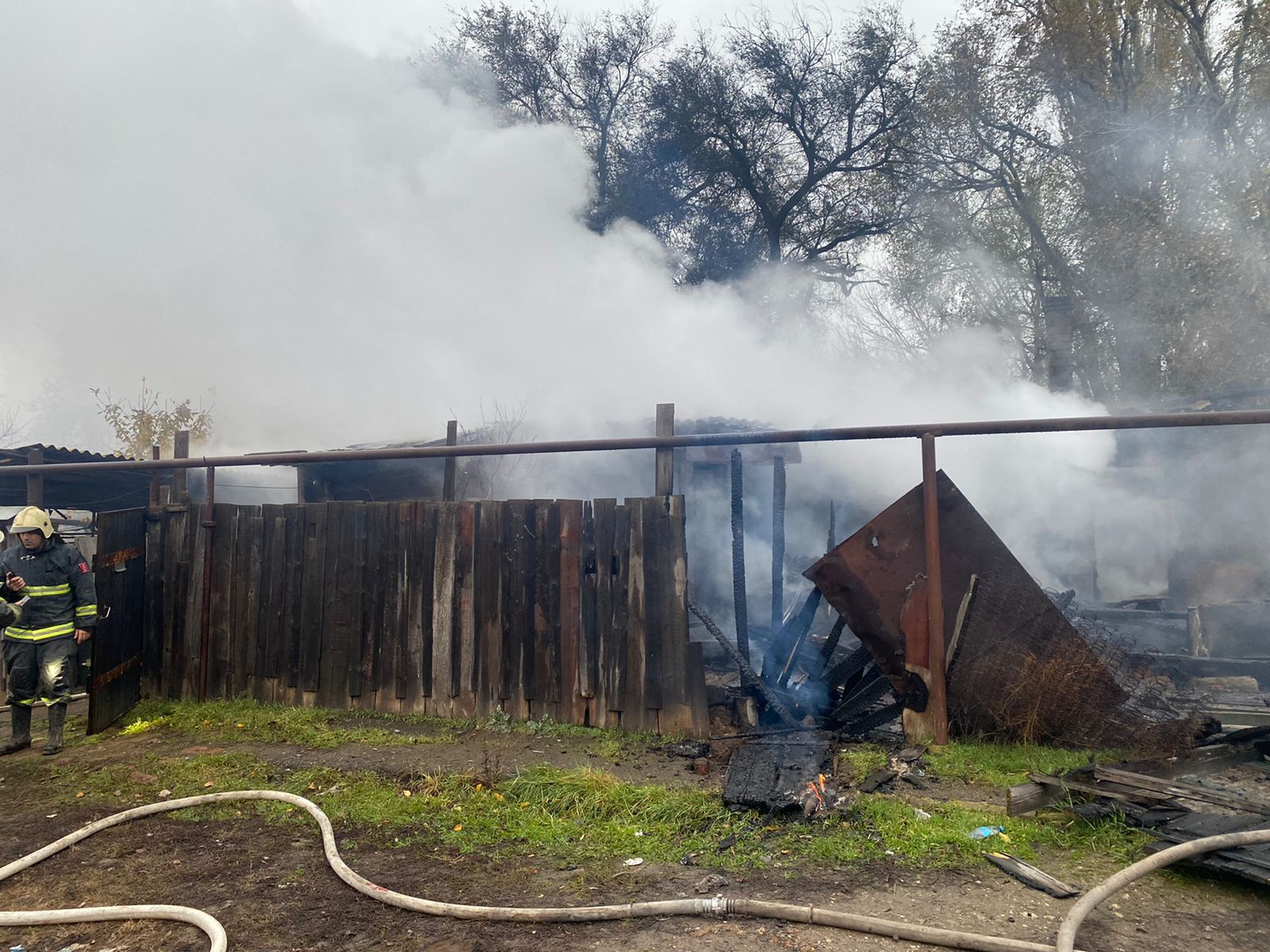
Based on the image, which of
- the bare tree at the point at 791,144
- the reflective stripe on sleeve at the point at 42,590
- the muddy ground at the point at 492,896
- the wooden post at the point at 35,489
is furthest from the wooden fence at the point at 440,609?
the bare tree at the point at 791,144

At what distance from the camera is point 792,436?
211 inches

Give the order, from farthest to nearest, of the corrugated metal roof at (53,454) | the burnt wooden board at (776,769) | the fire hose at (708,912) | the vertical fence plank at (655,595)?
the corrugated metal roof at (53,454) < the vertical fence plank at (655,595) < the burnt wooden board at (776,769) < the fire hose at (708,912)

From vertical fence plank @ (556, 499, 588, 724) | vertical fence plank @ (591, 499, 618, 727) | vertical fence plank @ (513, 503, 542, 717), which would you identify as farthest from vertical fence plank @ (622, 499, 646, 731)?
vertical fence plank @ (513, 503, 542, 717)

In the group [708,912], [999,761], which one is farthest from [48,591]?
[999,761]

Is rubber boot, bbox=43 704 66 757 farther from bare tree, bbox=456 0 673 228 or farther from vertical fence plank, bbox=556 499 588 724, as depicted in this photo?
bare tree, bbox=456 0 673 228

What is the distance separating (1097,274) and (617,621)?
17.5 meters

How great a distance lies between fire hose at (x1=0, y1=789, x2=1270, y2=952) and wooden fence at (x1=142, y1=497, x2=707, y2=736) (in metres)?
2.49

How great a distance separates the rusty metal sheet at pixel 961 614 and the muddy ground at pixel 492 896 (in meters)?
0.91

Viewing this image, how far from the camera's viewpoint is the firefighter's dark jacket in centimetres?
602

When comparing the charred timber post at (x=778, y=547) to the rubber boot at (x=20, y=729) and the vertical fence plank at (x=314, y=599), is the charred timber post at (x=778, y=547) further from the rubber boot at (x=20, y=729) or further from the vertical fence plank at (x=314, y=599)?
the rubber boot at (x=20, y=729)

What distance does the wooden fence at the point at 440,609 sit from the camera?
570 centimetres

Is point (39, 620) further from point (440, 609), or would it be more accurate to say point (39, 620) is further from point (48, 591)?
point (440, 609)

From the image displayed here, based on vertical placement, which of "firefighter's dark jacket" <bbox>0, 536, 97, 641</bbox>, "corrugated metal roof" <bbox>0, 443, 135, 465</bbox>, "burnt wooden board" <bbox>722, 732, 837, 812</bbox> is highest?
"corrugated metal roof" <bbox>0, 443, 135, 465</bbox>

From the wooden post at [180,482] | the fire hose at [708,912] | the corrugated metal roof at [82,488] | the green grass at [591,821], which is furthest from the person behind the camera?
the corrugated metal roof at [82,488]
